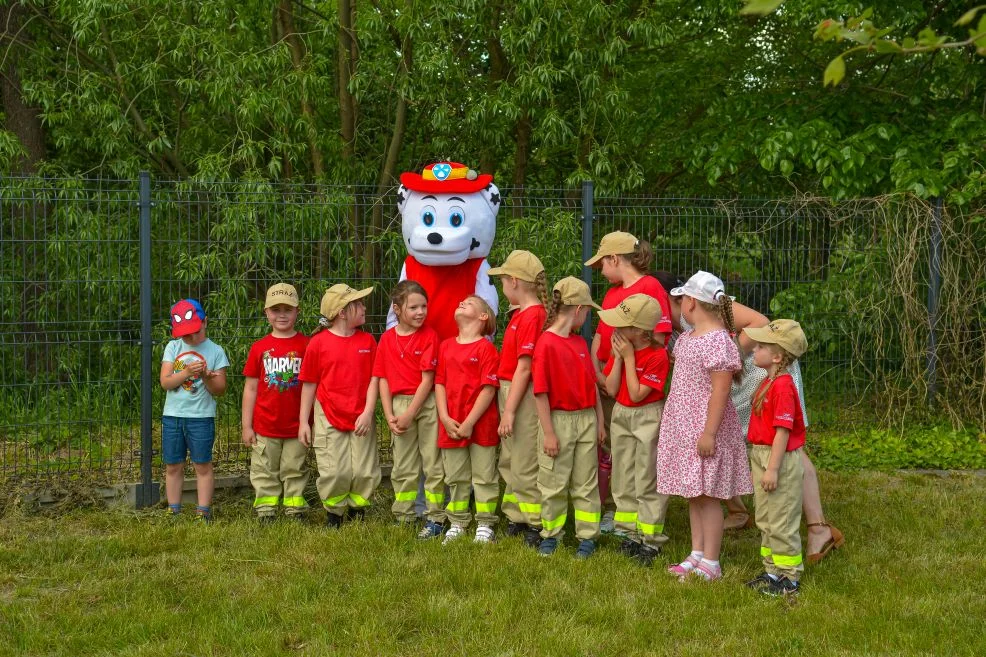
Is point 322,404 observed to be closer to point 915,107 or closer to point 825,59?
point 915,107

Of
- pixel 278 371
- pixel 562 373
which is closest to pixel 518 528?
pixel 562 373

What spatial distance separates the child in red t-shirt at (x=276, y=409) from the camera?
6.29 m

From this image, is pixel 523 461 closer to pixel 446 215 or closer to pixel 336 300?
pixel 336 300

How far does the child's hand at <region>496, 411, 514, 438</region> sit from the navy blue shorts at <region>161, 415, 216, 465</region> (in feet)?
6.23

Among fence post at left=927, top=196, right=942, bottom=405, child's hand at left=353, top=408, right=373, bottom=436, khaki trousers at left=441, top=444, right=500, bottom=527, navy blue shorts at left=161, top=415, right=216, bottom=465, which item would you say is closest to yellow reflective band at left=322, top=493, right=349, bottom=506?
child's hand at left=353, top=408, right=373, bottom=436

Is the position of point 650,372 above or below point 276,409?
above

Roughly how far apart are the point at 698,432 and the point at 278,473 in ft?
8.74

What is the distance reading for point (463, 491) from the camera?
20.2ft

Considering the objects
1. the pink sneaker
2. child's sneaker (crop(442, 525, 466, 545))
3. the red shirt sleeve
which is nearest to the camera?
the red shirt sleeve

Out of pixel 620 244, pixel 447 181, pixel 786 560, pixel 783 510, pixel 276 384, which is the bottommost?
pixel 786 560

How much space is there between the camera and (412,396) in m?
6.12

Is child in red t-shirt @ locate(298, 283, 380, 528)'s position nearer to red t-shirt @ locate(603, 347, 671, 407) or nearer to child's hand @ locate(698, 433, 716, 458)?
red t-shirt @ locate(603, 347, 671, 407)

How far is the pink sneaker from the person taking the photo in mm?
5469

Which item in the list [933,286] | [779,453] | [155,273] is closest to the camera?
[779,453]
